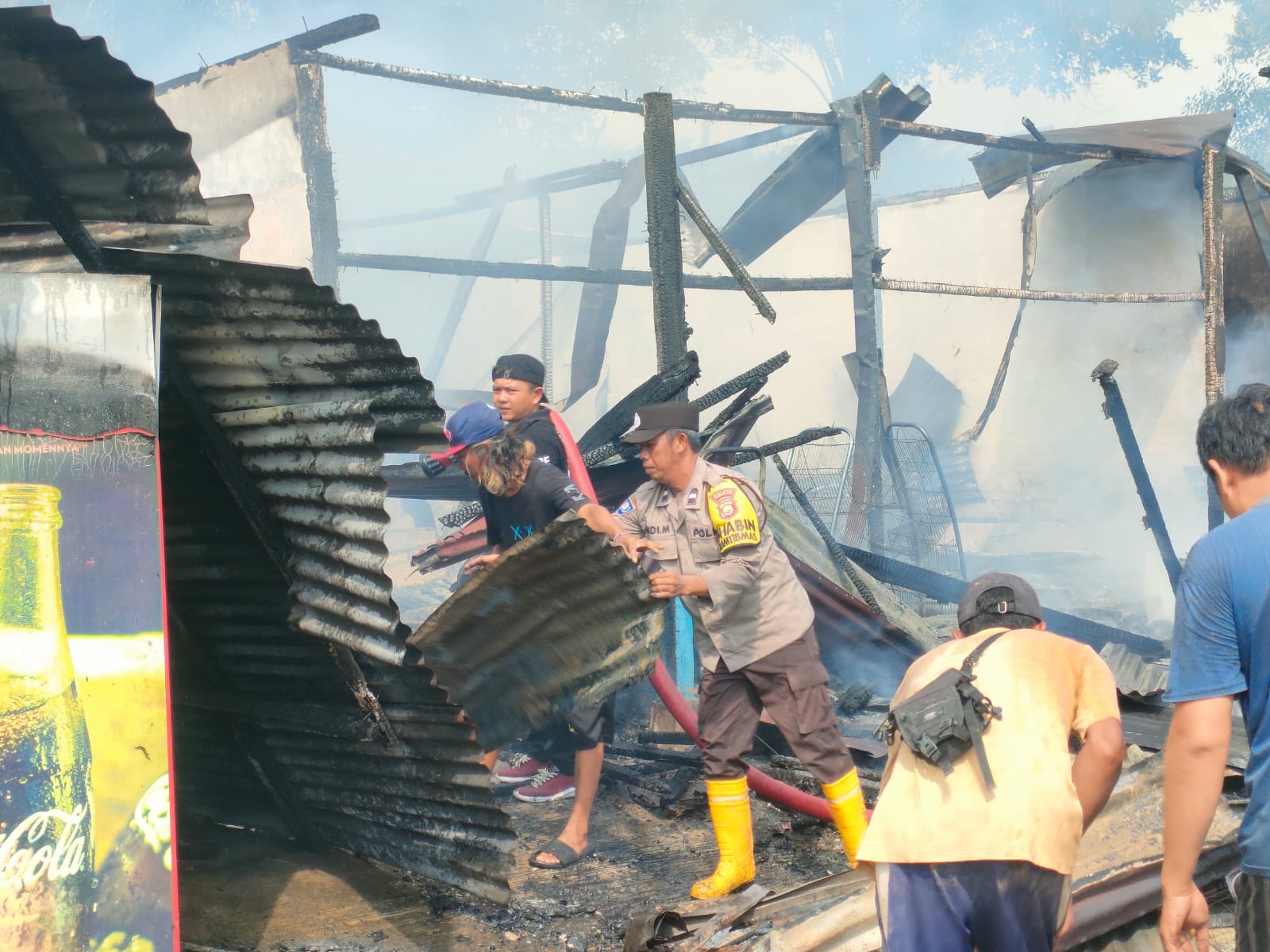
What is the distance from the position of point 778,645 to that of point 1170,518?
12.5 meters

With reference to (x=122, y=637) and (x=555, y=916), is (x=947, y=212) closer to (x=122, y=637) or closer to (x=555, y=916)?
(x=555, y=916)

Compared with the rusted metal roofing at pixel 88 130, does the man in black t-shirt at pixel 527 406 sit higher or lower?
lower

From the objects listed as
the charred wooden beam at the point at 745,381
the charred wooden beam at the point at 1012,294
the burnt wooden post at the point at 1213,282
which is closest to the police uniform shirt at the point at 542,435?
the charred wooden beam at the point at 745,381

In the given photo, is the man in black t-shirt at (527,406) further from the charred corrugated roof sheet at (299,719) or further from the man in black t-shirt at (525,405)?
the charred corrugated roof sheet at (299,719)

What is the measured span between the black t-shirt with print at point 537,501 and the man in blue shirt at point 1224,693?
104 inches

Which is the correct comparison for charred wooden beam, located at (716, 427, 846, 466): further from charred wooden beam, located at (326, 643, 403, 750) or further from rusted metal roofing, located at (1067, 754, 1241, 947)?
charred wooden beam, located at (326, 643, 403, 750)

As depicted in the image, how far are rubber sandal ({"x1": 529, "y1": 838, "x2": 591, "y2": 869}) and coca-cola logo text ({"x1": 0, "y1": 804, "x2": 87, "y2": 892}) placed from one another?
2.22 meters

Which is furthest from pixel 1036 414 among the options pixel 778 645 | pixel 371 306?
pixel 778 645

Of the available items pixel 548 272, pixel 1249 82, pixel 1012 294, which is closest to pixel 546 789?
pixel 548 272

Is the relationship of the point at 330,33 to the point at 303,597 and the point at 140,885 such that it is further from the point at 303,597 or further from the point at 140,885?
the point at 140,885

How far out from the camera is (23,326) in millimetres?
2928

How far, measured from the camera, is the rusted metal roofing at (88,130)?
2.67 metres

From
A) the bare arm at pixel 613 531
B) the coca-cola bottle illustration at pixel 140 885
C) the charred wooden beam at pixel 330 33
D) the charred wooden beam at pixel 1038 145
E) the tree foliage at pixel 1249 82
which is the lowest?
the coca-cola bottle illustration at pixel 140 885

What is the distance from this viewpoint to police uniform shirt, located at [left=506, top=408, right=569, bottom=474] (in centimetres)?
500
